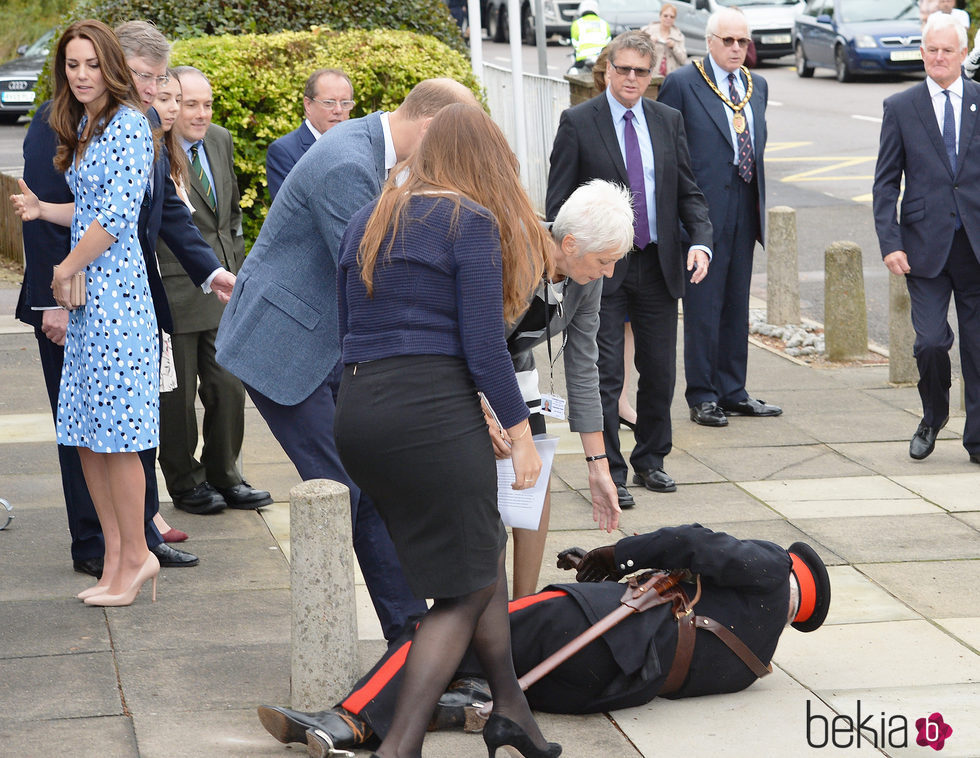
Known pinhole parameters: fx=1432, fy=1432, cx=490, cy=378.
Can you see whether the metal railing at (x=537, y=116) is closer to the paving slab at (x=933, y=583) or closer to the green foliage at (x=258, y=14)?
the green foliage at (x=258, y=14)

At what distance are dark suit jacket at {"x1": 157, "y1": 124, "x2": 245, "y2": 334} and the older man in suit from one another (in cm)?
177

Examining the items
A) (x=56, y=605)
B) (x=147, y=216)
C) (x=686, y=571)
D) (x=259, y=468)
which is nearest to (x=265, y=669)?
(x=56, y=605)

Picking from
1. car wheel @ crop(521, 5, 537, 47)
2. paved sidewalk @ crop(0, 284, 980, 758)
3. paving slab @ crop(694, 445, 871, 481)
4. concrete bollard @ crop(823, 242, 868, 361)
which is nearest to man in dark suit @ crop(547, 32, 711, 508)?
paved sidewalk @ crop(0, 284, 980, 758)

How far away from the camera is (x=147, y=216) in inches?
206

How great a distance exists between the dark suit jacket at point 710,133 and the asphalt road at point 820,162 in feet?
9.75

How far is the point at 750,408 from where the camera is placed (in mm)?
8164

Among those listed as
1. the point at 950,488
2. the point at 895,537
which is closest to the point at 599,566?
the point at 895,537

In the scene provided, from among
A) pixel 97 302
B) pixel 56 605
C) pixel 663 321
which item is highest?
pixel 97 302

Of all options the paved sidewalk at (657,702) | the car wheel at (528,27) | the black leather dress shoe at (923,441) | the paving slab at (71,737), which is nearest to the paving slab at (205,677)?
the paved sidewalk at (657,702)

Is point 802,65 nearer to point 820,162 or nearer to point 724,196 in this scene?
point 820,162

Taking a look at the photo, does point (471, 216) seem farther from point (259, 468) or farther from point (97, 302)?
point (259, 468)

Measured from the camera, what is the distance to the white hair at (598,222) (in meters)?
4.24

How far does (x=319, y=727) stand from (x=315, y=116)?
12.5 ft

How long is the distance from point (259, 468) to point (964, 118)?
3.92 metres
